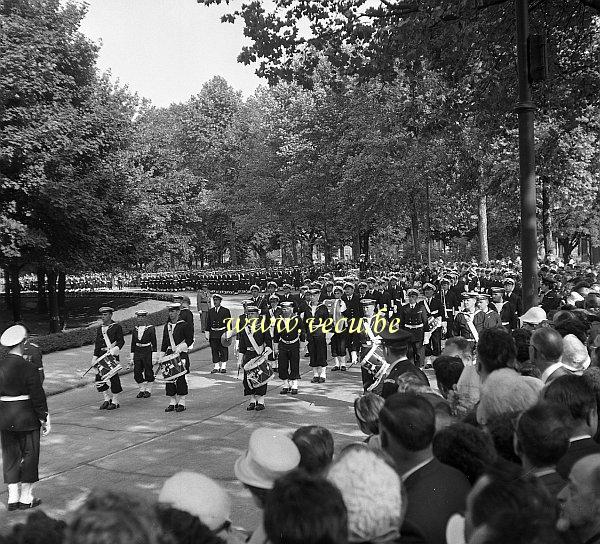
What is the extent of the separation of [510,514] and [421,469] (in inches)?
40.2

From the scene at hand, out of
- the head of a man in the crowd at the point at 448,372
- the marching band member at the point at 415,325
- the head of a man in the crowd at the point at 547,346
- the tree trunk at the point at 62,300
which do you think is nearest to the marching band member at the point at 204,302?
the tree trunk at the point at 62,300

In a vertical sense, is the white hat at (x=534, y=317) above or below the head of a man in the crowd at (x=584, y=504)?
above

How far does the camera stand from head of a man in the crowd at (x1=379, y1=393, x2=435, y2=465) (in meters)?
3.38

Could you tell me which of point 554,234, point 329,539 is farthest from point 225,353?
point 554,234

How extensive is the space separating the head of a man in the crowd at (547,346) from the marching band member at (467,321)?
6.78 metres

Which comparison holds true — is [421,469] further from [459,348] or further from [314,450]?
[459,348]

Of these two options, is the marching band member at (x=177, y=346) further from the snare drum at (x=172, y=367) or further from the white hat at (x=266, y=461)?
the white hat at (x=266, y=461)

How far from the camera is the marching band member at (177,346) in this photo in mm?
11086

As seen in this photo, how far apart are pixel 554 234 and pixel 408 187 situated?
15181mm

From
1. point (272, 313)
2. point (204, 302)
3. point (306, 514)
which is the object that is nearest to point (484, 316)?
point (272, 313)

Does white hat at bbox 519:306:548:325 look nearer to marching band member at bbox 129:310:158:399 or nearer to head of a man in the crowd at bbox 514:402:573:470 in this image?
head of a man in the crowd at bbox 514:402:573:470

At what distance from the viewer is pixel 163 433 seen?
951 centimetres

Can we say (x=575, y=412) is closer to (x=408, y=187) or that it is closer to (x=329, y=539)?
(x=329, y=539)

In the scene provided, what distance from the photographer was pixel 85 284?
53.0 m
